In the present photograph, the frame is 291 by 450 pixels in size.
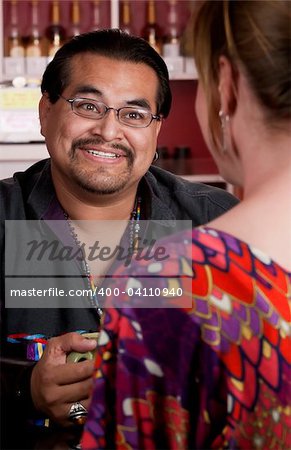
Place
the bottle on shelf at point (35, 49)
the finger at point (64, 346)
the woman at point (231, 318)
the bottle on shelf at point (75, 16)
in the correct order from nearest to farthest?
the woman at point (231, 318) → the finger at point (64, 346) → the bottle on shelf at point (35, 49) → the bottle on shelf at point (75, 16)

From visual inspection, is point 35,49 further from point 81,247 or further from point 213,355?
point 213,355

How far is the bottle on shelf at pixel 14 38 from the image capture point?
440 cm

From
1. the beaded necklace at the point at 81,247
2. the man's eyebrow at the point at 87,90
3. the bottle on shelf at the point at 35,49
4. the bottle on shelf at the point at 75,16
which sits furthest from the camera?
the bottle on shelf at the point at 75,16

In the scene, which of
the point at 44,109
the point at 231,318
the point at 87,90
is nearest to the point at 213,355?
the point at 231,318

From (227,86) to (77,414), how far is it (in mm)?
811

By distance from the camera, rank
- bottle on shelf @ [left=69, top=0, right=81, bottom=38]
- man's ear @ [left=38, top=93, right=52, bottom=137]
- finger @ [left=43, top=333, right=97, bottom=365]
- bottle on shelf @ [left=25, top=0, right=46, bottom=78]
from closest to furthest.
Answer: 1. finger @ [left=43, top=333, right=97, bottom=365]
2. man's ear @ [left=38, top=93, right=52, bottom=137]
3. bottle on shelf @ [left=25, top=0, right=46, bottom=78]
4. bottle on shelf @ [left=69, top=0, right=81, bottom=38]

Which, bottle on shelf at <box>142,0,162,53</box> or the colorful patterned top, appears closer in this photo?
the colorful patterned top

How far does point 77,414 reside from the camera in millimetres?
1511

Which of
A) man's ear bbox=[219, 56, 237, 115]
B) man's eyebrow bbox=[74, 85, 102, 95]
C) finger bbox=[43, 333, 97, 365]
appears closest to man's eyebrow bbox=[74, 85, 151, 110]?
man's eyebrow bbox=[74, 85, 102, 95]

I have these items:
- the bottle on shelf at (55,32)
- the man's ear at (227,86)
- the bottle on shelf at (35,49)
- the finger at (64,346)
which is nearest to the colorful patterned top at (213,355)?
the man's ear at (227,86)

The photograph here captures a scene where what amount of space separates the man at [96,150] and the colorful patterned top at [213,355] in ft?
2.87

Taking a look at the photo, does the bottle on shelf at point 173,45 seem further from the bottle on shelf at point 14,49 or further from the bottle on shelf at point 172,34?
the bottle on shelf at point 14,49

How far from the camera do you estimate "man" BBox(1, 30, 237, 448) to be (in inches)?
74.6

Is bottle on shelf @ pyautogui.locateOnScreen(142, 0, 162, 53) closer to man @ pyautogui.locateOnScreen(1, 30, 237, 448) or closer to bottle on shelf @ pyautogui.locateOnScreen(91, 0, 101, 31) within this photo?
bottle on shelf @ pyautogui.locateOnScreen(91, 0, 101, 31)
